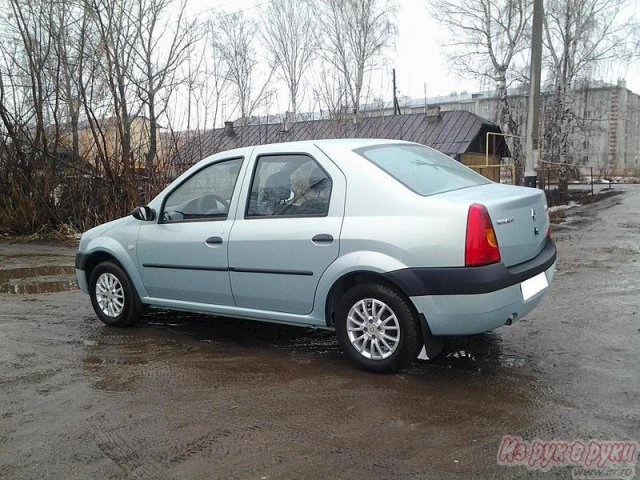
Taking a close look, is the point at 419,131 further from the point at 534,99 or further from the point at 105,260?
the point at 105,260

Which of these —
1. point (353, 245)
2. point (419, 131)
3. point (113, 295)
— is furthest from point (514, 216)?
point (419, 131)

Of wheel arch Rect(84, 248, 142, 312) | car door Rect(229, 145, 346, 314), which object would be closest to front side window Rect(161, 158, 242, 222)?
car door Rect(229, 145, 346, 314)

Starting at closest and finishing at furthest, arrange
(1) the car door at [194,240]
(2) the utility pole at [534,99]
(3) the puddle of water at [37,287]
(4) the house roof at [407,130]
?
(1) the car door at [194,240] → (3) the puddle of water at [37,287] → (2) the utility pole at [534,99] → (4) the house roof at [407,130]

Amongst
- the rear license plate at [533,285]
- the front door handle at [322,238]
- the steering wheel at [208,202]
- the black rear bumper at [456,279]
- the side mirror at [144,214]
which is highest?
the steering wheel at [208,202]

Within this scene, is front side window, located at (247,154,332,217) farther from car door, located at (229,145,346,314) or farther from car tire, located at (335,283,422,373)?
car tire, located at (335,283,422,373)

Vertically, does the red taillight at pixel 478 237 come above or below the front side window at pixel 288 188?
below

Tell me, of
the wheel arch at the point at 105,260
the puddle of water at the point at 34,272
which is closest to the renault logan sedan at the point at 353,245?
the wheel arch at the point at 105,260

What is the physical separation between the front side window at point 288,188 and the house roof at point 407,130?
9.74 m

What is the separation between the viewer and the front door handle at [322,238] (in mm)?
3968

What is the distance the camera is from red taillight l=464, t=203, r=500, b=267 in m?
3.50

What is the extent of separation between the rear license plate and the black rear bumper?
62 mm

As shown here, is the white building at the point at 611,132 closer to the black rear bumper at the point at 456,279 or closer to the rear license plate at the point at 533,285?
the rear license plate at the point at 533,285

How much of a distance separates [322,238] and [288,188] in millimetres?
594

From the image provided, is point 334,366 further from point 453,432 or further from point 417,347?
point 453,432
